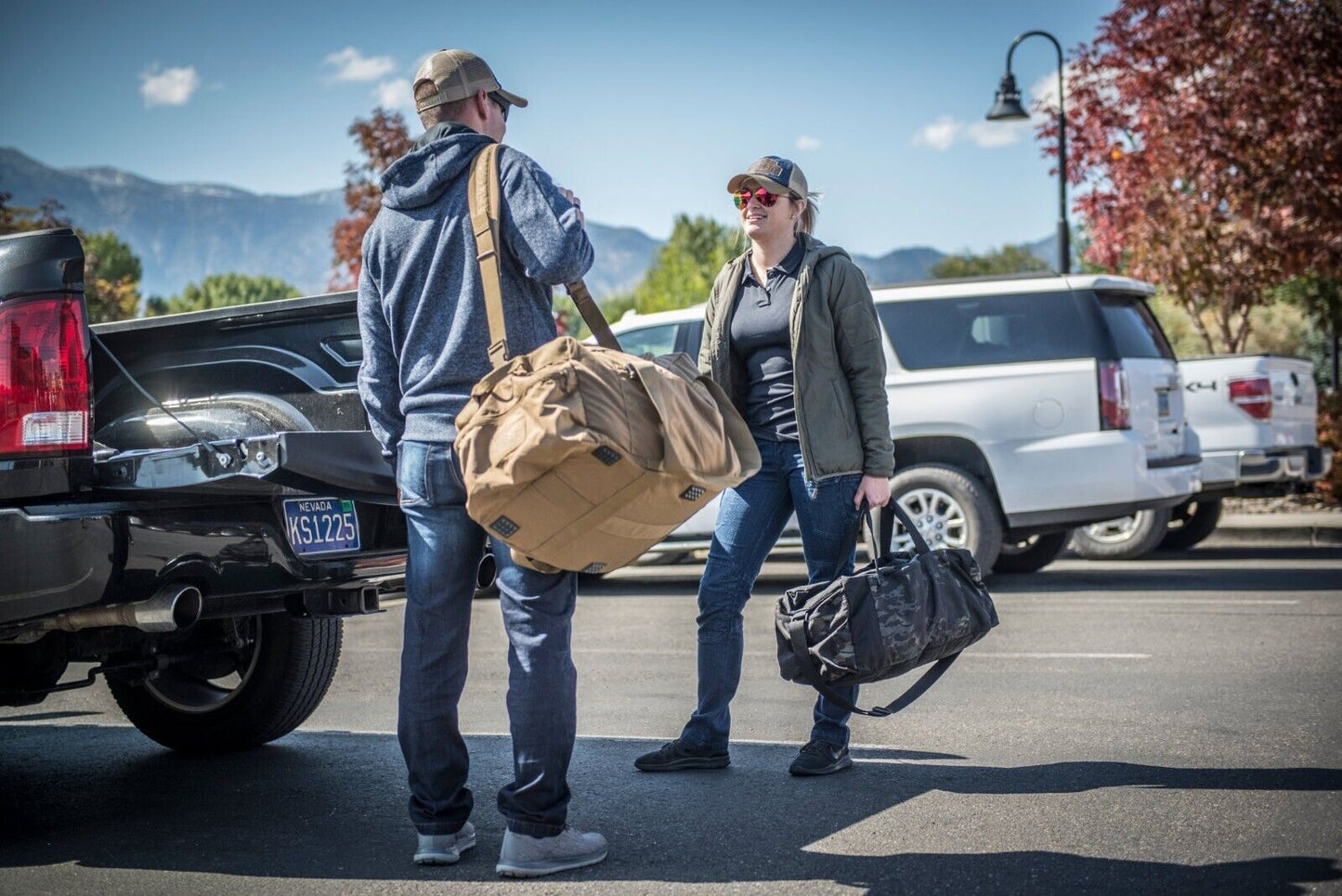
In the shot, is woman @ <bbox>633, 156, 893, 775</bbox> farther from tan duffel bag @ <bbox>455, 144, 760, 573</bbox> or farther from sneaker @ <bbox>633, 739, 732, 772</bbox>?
tan duffel bag @ <bbox>455, 144, 760, 573</bbox>

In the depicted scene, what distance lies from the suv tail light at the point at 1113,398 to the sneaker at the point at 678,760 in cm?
532

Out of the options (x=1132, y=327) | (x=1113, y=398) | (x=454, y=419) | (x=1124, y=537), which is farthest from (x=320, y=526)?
(x=1124, y=537)

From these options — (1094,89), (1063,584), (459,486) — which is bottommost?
(1063,584)

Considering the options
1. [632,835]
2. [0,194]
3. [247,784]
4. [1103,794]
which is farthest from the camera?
[0,194]

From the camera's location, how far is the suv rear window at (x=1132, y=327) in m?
9.64

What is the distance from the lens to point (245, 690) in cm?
525

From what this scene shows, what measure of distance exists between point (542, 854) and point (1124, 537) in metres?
9.04

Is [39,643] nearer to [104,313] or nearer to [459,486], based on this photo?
[459,486]

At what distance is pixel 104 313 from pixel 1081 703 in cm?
2992

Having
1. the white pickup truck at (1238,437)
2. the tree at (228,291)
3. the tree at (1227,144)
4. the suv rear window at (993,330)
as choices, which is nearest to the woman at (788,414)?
the suv rear window at (993,330)

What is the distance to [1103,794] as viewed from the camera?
4.34 meters

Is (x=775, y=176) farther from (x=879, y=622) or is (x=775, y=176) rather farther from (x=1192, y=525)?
(x=1192, y=525)

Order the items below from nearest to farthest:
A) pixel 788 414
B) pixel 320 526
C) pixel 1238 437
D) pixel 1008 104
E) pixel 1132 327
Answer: pixel 320 526
pixel 788 414
pixel 1132 327
pixel 1238 437
pixel 1008 104

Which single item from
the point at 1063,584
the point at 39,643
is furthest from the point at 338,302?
the point at 1063,584
